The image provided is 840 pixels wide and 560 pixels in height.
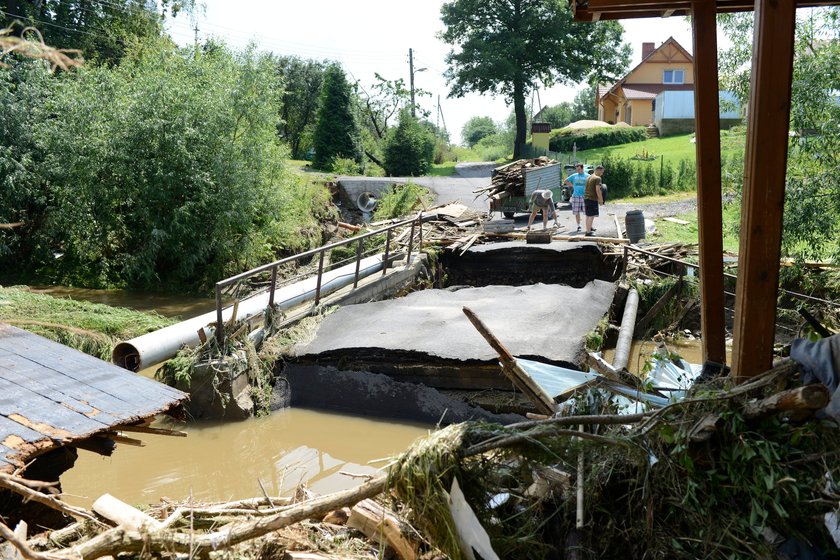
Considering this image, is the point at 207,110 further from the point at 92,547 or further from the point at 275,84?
the point at 92,547

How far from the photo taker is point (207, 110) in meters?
20.2

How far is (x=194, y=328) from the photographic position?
11.0m

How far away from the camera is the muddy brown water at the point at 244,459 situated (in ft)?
29.5

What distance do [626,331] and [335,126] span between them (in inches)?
1230

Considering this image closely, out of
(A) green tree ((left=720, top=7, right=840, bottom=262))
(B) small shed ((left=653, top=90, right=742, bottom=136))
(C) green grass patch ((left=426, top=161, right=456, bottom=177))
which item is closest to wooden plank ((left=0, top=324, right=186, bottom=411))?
(A) green tree ((left=720, top=7, right=840, bottom=262))

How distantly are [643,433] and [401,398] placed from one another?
6706mm

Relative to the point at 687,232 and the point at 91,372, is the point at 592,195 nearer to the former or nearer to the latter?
the point at 687,232

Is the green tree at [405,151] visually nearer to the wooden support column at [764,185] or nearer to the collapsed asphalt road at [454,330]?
the collapsed asphalt road at [454,330]

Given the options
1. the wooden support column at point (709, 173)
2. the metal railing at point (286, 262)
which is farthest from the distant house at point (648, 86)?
the wooden support column at point (709, 173)

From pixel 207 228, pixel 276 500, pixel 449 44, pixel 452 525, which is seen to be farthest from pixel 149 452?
pixel 449 44

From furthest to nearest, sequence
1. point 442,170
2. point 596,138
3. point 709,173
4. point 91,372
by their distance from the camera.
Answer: point 442,170
point 596,138
point 91,372
point 709,173

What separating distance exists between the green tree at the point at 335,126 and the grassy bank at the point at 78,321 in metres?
26.6

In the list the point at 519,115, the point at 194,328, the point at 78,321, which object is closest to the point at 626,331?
the point at 194,328

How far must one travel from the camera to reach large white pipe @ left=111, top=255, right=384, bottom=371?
10031 millimetres
